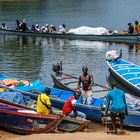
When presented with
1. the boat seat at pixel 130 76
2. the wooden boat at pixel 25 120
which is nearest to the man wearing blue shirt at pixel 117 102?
the wooden boat at pixel 25 120

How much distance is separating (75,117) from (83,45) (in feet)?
80.6

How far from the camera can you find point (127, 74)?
2531cm

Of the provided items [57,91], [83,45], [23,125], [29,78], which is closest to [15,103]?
[23,125]

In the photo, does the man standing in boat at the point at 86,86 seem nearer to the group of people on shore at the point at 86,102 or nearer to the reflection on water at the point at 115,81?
the group of people on shore at the point at 86,102

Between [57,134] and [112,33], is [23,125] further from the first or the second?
[112,33]

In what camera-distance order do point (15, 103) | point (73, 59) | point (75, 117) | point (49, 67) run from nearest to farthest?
point (75, 117)
point (15, 103)
point (49, 67)
point (73, 59)

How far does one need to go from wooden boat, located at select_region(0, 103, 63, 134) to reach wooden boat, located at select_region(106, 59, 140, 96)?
686 centimetres

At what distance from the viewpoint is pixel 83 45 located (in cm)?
4169

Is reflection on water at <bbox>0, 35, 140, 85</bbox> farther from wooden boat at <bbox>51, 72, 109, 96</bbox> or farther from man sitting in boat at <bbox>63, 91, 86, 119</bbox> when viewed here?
A: man sitting in boat at <bbox>63, 91, 86, 119</bbox>

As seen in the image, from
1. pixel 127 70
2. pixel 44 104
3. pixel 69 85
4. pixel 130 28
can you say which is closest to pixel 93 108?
pixel 44 104

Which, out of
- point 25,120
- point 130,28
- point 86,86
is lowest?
point 25,120

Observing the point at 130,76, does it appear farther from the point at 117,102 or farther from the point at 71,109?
the point at 117,102

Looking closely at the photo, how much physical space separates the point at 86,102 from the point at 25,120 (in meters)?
3.15

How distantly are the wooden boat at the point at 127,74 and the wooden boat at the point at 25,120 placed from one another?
686 cm
